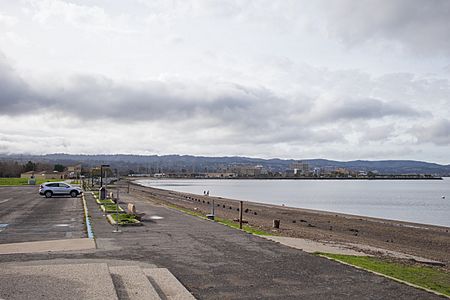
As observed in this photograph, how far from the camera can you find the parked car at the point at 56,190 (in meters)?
47.9

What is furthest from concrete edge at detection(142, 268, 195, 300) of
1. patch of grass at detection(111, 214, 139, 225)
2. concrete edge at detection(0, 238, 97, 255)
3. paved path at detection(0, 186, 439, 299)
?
patch of grass at detection(111, 214, 139, 225)

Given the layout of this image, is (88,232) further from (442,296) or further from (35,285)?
(442,296)

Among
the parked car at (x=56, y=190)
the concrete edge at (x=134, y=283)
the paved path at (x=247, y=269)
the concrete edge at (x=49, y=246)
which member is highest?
the parked car at (x=56, y=190)

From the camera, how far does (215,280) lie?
10.1 metres

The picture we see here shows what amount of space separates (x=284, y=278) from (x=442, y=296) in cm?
290

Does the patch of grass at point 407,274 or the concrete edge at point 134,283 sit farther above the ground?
the concrete edge at point 134,283

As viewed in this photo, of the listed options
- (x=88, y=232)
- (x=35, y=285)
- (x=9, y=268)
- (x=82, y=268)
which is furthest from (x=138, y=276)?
(x=88, y=232)

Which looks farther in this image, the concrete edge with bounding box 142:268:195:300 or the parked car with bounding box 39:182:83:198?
the parked car with bounding box 39:182:83:198

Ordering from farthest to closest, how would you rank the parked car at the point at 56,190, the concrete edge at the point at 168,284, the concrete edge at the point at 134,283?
A: the parked car at the point at 56,190 < the concrete edge at the point at 168,284 < the concrete edge at the point at 134,283

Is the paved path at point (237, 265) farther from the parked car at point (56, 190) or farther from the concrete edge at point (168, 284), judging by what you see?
the parked car at point (56, 190)

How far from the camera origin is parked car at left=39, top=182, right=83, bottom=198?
1886 inches

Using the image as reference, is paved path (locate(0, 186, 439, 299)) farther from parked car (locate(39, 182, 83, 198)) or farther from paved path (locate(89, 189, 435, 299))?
parked car (locate(39, 182, 83, 198))

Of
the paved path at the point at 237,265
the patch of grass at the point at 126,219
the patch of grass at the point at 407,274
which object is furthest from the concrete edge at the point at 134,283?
the patch of grass at the point at 126,219

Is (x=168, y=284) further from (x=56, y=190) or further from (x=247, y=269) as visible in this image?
(x=56, y=190)
